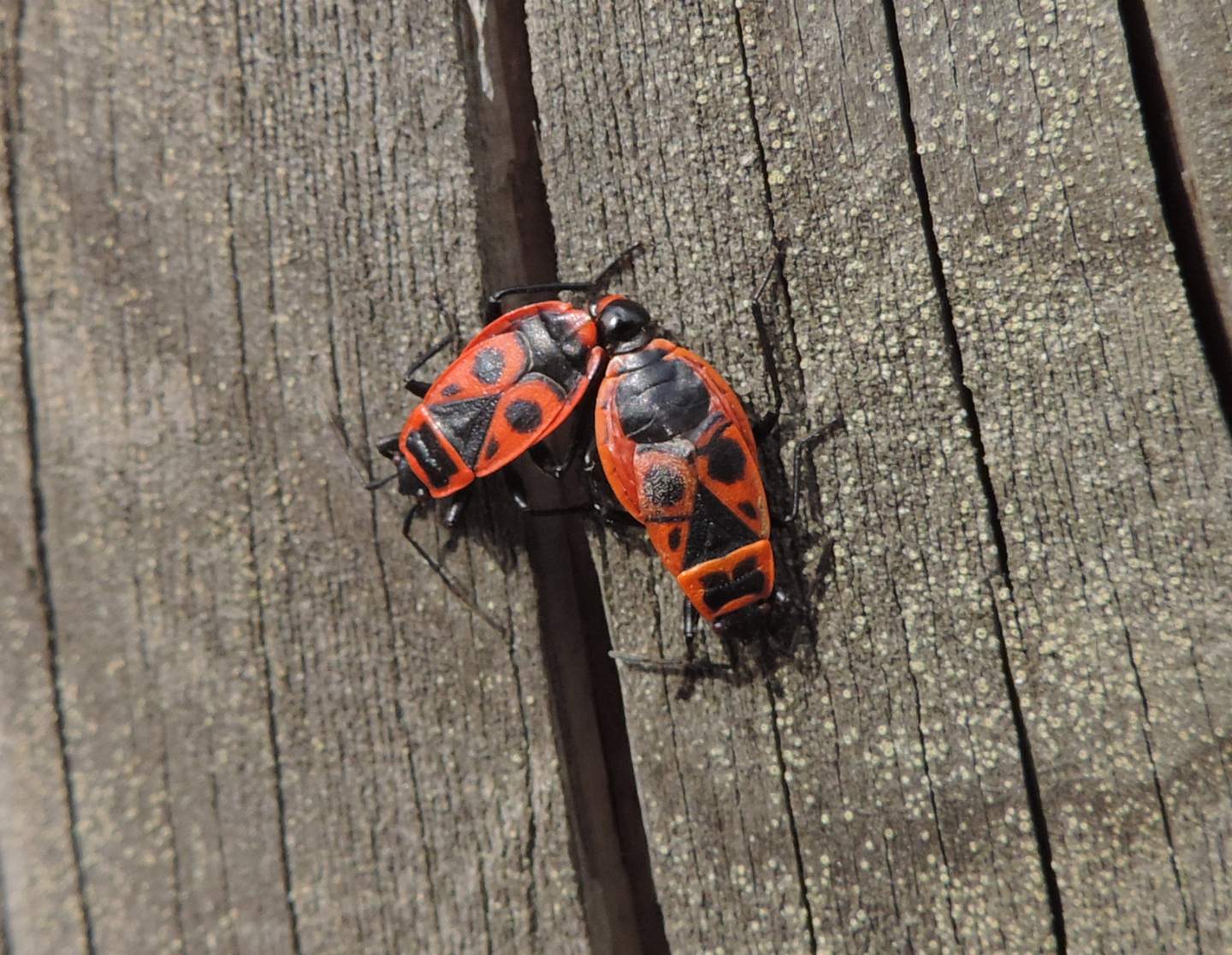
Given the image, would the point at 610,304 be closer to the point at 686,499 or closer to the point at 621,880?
the point at 686,499

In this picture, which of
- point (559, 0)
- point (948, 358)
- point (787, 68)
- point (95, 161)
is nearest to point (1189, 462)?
point (948, 358)

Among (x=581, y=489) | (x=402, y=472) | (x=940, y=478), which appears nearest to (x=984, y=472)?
(x=940, y=478)

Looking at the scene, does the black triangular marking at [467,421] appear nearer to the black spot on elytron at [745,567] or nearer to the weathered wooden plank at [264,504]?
the weathered wooden plank at [264,504]

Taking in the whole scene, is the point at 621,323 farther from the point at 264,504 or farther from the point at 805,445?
the point at 264,504

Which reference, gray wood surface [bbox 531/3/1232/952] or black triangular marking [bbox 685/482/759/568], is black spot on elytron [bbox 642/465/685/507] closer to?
black triangular marking [bbox 685/482/759/568]

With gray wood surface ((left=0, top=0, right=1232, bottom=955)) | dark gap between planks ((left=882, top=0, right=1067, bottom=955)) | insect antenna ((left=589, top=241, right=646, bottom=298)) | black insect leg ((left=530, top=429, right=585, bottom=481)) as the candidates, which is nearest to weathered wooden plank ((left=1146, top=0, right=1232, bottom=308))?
gray wood surface ((left=0, top=0, right=1232, bottom=955))

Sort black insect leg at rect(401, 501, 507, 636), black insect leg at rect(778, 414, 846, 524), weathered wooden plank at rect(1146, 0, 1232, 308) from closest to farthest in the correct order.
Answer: weathered wooden plank at rect(1146, 0, 1232, 308)
black insect leg at rect(778, 414, 846, 524)
black insect leg at rect(401, 501, 507, 636)

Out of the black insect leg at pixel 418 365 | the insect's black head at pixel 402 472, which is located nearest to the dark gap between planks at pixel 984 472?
the black insect leg at pixel 418 365
